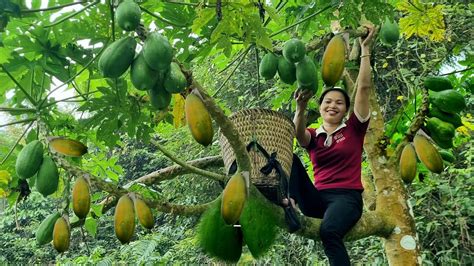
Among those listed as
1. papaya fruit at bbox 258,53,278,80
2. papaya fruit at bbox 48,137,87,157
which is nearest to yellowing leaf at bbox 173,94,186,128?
papaya fruit at bbox 258,53,278,80

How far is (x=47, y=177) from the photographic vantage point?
1.67 m

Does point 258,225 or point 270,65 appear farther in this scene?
point 270,65

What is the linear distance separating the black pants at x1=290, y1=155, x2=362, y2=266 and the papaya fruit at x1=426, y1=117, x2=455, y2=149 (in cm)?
45

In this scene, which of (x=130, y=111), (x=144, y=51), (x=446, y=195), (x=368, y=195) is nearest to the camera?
(x=144, y=51)

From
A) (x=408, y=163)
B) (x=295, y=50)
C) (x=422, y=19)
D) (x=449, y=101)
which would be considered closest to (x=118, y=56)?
(x=295, y=50)

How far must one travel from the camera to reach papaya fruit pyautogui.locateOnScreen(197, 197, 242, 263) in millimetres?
1997

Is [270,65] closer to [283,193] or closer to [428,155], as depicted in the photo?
[283,193]

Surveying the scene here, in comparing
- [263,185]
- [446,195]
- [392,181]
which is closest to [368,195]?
[392,181]

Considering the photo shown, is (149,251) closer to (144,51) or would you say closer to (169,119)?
(169,119)

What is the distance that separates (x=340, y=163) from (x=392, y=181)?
0.83 ft

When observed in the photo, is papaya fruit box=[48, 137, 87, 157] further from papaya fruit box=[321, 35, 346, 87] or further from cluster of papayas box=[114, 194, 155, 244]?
papaya fruit box=[321, 35, 346, 87]

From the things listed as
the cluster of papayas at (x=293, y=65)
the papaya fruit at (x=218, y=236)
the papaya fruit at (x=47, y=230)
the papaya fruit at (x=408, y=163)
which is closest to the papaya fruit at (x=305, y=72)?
the cluster of papayas at (x=293, y=65)

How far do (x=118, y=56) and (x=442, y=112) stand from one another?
4.30 feet

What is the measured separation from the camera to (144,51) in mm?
1449
